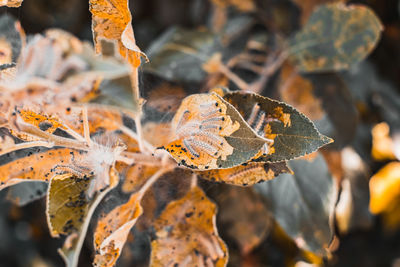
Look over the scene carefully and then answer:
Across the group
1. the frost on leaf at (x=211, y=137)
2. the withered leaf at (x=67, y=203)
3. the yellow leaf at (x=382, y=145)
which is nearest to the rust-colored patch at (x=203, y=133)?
the frost on leaf at (x=211, y=137)

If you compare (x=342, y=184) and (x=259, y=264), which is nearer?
(x=342, y=184)

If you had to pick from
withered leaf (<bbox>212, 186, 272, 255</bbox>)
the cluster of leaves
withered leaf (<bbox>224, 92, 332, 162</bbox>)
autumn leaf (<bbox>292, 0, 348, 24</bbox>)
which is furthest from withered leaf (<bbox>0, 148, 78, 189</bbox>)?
autumn leaf (<bbox>292, 0, 348, 24</bbox>)

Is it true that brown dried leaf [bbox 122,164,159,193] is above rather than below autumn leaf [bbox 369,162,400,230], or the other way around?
above

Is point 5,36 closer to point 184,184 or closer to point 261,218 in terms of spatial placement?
point 184,184

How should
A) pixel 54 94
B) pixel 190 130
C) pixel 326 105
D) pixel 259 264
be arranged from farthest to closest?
1. pixel 259 264
2. pixel 326 105
3. pixel 190 130
4. pixel 54 94

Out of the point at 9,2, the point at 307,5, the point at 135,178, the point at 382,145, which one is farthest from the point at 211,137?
the point at 382,145

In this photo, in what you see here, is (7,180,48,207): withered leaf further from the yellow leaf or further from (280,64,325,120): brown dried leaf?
the yellow leaf

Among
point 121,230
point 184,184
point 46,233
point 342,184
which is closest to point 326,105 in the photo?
point 342,184
